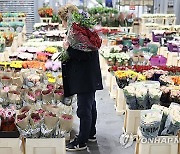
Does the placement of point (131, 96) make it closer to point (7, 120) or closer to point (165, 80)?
point (165, 80)

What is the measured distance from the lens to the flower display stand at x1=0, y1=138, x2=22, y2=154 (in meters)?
2.97

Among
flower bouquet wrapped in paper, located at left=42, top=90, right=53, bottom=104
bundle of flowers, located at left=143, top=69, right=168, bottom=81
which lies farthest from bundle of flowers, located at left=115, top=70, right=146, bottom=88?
flower bouquet wrapped in paper, located at left=42, top=90, right=53, bottom=104

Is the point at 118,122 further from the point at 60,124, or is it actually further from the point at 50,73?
the point at 60,124

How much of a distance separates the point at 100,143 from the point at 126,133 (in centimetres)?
32

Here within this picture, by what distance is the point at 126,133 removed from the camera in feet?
12.9

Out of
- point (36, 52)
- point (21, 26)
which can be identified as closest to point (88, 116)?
point (36, 52)

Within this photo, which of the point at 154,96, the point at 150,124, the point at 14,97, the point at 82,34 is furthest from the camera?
the point at 14,97

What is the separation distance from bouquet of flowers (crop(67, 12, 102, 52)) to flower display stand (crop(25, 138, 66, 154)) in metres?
0.89

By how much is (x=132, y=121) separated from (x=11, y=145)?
56.1 inches

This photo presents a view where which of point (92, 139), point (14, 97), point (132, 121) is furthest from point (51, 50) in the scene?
point (132, 121)

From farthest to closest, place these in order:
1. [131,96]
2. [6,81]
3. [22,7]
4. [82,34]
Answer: [22,7]
[6,81]
[131,96]
[82,34]

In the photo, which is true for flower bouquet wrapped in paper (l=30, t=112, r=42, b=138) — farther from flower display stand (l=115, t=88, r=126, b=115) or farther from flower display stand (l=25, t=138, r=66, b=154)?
flower display stand (l=115, t=88, r=126, b=115)

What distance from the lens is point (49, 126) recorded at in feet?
9.86

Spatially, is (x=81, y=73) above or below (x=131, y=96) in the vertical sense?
above
